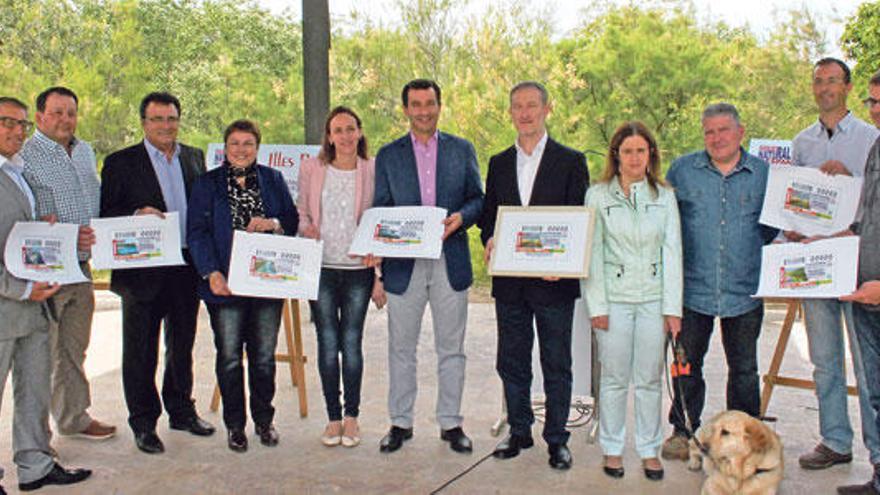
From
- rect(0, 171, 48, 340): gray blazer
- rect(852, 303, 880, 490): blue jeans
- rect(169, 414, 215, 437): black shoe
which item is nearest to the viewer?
rect(0, 171, 48, 340): gray blazer

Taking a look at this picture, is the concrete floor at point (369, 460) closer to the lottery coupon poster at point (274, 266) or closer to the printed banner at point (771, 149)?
the lottery coupon poster at point (274, 266)

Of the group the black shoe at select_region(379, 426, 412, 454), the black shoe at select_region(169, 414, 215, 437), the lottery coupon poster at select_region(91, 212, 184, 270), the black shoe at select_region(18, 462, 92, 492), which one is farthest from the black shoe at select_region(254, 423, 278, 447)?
the lottery coupon poster at select_region(91, 212, 184, 270)

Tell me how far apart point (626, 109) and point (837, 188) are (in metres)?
8.31

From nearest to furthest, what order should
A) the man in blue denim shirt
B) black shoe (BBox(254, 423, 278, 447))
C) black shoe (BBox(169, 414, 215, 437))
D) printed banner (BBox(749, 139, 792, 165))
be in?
1. the man in blue denim shirt
2. black shoe (BBox(254, 423, 278, 447))
3. black shoe (BBox(169, 414, 215, 437))
4. printed banner (BBox(749, 139, 792, 165))

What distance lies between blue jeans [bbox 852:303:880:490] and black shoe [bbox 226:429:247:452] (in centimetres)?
310

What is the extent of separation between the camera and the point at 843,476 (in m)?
3.83

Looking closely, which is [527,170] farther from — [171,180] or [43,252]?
[43,252]

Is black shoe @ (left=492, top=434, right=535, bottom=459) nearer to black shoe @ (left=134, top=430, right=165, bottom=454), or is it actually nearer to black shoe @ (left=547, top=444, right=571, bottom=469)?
black shoe @ (left=547, top=444, right=571, bottom=469)

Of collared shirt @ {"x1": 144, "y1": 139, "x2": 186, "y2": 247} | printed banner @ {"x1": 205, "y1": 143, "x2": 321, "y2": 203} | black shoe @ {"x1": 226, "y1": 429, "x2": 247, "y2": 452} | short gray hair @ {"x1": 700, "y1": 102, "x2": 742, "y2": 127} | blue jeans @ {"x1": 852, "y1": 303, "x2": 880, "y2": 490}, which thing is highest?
short gray hair @ {"x1": 700, "y1": 102, "x2": 742, "y2": 127}

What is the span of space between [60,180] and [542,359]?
2615 mm

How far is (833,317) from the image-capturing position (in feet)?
12.7

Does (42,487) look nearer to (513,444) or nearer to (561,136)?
(513,444)

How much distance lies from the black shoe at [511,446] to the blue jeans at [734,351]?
0.80 metres

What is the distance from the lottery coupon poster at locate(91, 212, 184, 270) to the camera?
397 centimetres
